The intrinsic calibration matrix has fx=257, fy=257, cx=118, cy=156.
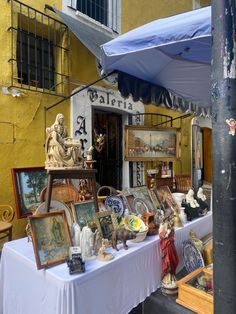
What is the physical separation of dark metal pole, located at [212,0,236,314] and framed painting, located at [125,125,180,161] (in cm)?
367

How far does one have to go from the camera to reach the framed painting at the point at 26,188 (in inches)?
119

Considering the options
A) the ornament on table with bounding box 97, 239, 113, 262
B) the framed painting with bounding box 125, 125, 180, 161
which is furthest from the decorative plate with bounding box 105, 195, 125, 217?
the framed painting with bounding box 125, 125, 180, 161

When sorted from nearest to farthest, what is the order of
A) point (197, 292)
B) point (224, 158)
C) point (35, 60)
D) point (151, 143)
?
1. point (224, 158)
2. point (197, 292)
3. point (35, 60)
4. point (151, 143)

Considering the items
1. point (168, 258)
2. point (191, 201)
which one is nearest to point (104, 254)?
point (168, 258)

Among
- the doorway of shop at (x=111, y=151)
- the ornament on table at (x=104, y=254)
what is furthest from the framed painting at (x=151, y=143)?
the ornament on table at (x=104, y=254)

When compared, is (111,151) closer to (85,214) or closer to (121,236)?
(85,214)

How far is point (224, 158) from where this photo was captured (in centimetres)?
88

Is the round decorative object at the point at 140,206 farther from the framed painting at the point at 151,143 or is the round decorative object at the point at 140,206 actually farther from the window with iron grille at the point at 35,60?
the framed painting at the point at 151,143

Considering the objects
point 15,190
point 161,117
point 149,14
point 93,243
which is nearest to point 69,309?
point 93,243

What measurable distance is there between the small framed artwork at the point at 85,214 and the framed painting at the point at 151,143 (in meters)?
2.81

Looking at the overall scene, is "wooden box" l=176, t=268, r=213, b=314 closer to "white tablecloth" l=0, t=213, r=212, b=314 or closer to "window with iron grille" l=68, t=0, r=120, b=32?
"white tablecloth" l=0, t=213, r=212, b=314

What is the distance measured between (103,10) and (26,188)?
344cm

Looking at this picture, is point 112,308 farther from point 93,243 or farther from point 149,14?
point 149,14

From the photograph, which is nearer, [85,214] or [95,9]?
[85,214]
